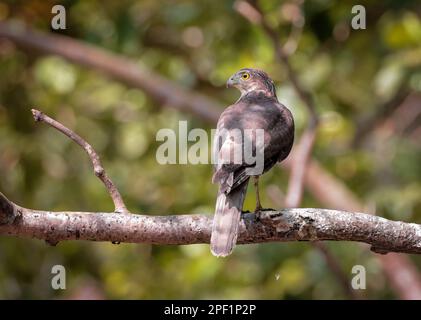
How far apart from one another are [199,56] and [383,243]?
5.08 meters

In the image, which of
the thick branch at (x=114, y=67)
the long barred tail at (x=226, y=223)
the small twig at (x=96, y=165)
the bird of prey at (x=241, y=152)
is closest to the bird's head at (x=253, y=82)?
the bird of prey at (x=241, y=152)

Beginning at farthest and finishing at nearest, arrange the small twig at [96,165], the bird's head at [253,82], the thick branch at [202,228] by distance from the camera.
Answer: the bird's head at [253,82] → the small twig at [96,165] → the thick branch at [202,228]

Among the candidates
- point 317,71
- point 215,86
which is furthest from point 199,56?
point 317,71

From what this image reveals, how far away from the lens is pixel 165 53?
9602 mm

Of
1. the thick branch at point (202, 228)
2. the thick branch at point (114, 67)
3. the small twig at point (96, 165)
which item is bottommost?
the thick branch at point (202, 228)

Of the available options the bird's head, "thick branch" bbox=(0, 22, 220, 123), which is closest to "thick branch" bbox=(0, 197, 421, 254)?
the bird's head

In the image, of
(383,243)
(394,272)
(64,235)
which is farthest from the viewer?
(394,272)

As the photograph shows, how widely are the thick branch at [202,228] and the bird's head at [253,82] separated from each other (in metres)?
1.62

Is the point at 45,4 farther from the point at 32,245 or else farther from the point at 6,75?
the point at 32,245

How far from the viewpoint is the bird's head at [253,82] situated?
6.18 metres

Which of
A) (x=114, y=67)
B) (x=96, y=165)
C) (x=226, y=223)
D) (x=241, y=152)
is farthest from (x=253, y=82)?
(x=114, y=67)

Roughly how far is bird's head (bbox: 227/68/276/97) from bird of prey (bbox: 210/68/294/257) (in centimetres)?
26

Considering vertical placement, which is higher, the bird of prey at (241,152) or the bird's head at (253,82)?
the bird's head at (253,82)

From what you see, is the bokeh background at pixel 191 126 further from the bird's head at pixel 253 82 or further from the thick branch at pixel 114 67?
the bird's head at pixel 253 82
